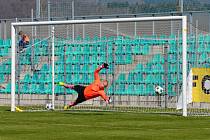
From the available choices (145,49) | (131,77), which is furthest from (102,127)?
(145,49)

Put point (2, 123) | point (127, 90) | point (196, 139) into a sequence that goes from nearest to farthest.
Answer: point (196, 139)
point (2, 123)
point (127, 90)

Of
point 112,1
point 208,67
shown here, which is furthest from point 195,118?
point 112,1

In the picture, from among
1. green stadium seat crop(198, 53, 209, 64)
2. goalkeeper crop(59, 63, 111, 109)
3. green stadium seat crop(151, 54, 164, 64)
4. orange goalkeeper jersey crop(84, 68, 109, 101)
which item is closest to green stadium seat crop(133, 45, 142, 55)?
green stadium seat crop(151, 54, 164, 64)

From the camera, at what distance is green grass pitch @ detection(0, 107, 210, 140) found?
16.0m

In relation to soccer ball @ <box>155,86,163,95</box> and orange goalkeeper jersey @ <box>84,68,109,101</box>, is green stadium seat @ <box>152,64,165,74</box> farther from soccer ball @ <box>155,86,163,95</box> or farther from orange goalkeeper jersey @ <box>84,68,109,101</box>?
orange goalkeeper jersey @ <box>84,68,109,101</box>

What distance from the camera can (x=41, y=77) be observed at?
102 feet

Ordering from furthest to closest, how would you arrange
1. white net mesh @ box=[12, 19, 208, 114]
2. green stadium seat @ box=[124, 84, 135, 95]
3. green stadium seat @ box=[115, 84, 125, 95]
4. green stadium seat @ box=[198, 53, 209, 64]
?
green stadium seat @ box=[115, 84, 125, 95] → green stadium seat @ box=[124, 84, 135, 95] → white net mesh @ box=[12, 19, 208, 114] → green stadium seat @ box=[198, 53, 209, 64]

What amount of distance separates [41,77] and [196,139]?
16.2m

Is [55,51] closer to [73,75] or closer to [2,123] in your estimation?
[73,75]

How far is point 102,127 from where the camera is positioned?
1858 centimetres

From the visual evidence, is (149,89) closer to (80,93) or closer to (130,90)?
(130,90)

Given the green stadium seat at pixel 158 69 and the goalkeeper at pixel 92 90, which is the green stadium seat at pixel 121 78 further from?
the goalkeeper at pixel 92 90

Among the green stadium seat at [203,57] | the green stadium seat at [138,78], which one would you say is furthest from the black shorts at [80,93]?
the green stadium seat at [203,57]

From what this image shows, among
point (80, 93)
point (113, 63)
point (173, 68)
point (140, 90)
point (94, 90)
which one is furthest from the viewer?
point (113, 63)
